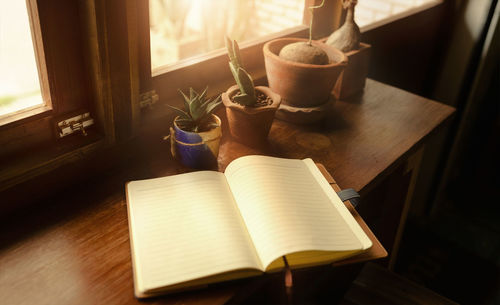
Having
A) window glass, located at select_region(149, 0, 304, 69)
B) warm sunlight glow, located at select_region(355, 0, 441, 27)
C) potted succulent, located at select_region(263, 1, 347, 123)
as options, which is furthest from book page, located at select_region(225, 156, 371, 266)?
window glass, located at select_region(149, 0, 304, 69)

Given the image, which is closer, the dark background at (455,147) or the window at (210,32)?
the window at (210,32)

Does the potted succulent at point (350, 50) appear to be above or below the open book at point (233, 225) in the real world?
above

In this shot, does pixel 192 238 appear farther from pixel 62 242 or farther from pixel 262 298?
pixel 262 298

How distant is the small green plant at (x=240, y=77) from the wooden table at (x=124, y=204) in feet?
0.49

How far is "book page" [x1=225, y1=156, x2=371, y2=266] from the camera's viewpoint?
0.81m

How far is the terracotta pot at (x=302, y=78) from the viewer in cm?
127

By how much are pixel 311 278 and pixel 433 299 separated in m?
0.60

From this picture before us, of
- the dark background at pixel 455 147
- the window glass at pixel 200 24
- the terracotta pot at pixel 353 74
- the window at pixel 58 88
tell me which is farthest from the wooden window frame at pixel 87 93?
the window glass at pixel 200 24

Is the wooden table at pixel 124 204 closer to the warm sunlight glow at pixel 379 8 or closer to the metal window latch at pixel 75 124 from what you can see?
the metal window latch at pixel 75 124

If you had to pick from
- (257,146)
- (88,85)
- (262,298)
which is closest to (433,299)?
Result: (262,298)

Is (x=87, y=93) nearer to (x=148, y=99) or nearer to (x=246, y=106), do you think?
(x=148, y=99)

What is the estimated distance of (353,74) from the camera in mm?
1528

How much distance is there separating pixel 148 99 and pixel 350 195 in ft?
1.96

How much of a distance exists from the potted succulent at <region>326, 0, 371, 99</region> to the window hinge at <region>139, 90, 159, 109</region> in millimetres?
668
